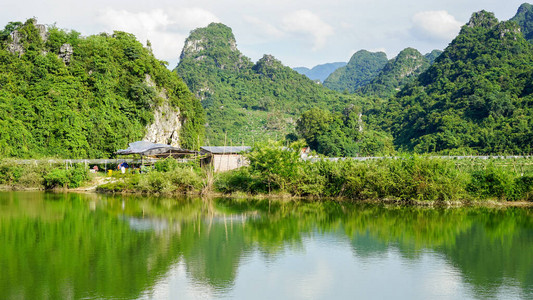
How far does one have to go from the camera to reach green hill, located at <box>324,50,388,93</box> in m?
167

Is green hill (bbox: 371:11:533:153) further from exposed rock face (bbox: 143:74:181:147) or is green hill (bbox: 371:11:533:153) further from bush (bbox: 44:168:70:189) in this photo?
bush (bbox: 44:168:70:189)

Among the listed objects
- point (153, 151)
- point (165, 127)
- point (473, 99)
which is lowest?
point (153, 151)

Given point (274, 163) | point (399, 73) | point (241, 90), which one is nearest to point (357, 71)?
point (399, 73)

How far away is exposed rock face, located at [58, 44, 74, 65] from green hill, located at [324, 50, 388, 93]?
128376 mm

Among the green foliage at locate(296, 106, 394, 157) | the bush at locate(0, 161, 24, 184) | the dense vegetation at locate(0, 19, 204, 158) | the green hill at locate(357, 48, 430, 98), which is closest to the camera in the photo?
the bush at locate(0, 161, 24, 184)

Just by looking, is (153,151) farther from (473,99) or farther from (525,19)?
(525,19)

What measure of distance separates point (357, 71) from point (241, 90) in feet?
293

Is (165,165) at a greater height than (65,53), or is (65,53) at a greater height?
(65,53)

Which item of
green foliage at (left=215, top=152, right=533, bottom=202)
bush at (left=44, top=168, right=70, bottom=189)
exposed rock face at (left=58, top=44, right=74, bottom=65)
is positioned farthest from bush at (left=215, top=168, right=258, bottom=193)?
exposed rock face at (left=58, top=44, right=74, bottom=65)

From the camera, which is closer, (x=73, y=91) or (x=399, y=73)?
(x=73, y=91)

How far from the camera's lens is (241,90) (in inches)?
3819

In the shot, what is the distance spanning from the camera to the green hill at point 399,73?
112 m

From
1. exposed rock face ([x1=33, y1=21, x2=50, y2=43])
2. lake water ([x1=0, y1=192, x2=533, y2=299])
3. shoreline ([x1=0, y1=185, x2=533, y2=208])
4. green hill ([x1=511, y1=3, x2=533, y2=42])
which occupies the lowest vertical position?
lake water ([x1=0, y1=192, x2=533, y2=299])

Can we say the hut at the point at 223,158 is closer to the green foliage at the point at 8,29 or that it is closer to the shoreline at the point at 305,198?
the shoreline at the point at 305,198
